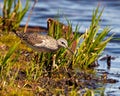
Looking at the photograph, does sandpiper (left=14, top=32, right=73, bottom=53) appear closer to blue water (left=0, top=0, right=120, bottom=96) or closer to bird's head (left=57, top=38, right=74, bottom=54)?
bird's head (left=57, top=38, right=74, bottom=54)

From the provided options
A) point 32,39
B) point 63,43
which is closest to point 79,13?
point 32,39

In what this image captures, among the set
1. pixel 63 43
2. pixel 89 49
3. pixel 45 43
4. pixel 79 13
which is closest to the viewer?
pixel 63 43

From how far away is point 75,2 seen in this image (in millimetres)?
22016

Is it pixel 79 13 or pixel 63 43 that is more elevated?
pixel 63 43

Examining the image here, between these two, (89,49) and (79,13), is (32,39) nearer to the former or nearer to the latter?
(89,49)

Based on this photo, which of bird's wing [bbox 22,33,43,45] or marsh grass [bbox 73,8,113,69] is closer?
bird's wing [bbox 22,33,43,45]

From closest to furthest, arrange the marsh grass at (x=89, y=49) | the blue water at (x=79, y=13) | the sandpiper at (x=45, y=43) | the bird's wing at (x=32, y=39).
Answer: the sandpiper at (x=45, y=43) → the bird's wing at (x=32, y=39) → the marsh grass at (x=89, y=49) → the blue water at (x=79, y=13)

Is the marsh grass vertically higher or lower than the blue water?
higher

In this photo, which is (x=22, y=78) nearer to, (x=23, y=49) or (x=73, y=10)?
(x=23, y=49)

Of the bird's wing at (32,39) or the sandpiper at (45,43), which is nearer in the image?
the sandpiper at (45,43)

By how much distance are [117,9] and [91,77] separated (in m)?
10.4

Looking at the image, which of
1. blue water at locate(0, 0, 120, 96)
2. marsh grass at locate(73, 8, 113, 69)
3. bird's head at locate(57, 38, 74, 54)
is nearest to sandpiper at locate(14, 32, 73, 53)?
bird's head at locate(57, 38, 74, 54)

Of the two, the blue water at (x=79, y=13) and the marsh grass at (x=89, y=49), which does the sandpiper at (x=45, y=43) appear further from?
the blue water at (x=79, y=13)

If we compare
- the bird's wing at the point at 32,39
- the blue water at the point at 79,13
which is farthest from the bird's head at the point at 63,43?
the blue water at the point at 79,13
